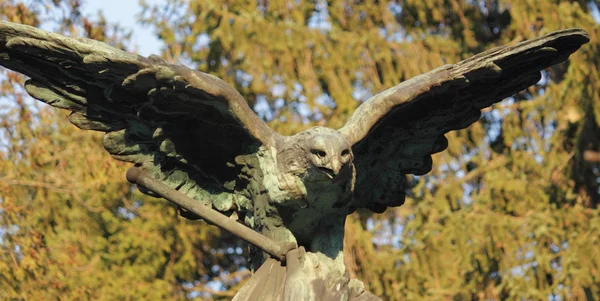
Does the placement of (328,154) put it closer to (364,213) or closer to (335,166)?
(335,166)

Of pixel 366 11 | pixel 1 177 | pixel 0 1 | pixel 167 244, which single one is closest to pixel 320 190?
pixel 1 177

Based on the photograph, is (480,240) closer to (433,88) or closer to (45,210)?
(45,210)

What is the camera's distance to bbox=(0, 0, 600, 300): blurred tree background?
43.5 ft

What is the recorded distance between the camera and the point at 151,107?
21.1 ft

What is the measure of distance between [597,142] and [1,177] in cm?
714

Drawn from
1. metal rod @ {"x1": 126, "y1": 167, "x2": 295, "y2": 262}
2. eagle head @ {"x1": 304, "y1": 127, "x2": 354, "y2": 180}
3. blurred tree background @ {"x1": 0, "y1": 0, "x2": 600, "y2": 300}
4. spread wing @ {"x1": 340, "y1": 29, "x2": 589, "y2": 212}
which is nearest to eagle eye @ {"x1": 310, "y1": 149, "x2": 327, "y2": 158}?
eagle head @ {"x1": 304, "y1": 127, "x2": 354, "y2": 180}

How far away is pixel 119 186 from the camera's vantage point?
15609mm

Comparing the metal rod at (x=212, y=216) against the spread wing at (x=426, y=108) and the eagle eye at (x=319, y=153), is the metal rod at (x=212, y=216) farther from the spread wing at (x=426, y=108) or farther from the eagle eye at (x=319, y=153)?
the spread wing at (x=426, y=108)

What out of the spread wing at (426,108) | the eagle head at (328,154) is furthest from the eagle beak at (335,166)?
the spread wing at (426,108)

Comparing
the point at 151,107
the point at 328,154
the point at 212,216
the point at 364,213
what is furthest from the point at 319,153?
the point at 364,213

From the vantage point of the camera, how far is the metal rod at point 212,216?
636 centimetres

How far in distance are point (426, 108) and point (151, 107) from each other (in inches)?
62.5

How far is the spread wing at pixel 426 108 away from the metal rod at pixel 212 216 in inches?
26.8

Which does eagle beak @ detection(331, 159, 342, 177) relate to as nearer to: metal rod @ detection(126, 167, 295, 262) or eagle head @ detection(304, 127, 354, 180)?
eagle head @ detection(304, 127, 354, 180)
